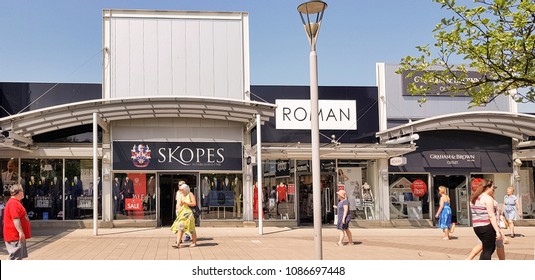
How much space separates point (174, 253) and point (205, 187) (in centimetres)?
752

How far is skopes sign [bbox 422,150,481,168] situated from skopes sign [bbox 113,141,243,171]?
7300 millimetres

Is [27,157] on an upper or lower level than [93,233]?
upper

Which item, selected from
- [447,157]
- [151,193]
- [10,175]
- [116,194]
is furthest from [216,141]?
[447,157]

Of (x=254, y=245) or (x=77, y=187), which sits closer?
(x=254, y=245)

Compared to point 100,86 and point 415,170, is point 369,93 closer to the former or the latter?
point 415,170

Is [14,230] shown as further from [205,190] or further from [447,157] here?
[447,157]

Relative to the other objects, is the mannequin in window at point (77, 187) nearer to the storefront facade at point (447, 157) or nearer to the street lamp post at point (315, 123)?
the storefront facade at point (447, 157)

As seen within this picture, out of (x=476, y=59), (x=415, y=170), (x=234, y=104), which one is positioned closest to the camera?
(x=476, y=59)

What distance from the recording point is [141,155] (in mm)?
19156

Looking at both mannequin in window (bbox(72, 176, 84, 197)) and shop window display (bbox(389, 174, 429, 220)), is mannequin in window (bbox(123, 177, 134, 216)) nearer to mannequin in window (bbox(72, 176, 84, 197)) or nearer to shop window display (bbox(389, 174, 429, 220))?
mannequin in window (bbox(72, 176, 84, 197))

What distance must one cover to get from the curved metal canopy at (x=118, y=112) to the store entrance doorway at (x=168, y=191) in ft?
7.40

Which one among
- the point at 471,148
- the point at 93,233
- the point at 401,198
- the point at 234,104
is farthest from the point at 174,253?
the point at 471,148

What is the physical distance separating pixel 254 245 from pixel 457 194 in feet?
35.8

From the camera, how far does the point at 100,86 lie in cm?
1938
